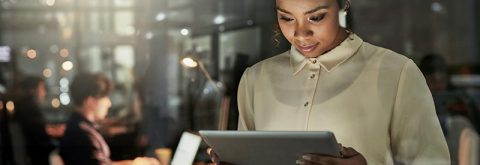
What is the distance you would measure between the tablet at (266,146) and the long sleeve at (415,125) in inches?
11.1

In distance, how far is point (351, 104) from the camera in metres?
2.48

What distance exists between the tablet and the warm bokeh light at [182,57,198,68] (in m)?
0.63

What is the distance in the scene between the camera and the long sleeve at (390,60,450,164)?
94.5 inches

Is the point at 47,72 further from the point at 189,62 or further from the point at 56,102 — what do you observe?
the point at 189,62

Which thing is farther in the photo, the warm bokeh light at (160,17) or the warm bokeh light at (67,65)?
the warm bokeh light at (67,65)

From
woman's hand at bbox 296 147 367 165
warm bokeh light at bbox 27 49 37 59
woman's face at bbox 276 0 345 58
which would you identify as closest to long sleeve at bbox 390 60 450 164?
woman's hand at bbox 296 147 367 165

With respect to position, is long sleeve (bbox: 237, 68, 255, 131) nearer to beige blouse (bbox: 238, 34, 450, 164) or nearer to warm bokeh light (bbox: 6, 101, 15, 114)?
beige blouse (bbox: 238, 34, 450, 164)

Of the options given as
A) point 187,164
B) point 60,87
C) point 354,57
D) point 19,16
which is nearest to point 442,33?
point 354,57

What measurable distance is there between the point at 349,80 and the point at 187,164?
33.4 inches

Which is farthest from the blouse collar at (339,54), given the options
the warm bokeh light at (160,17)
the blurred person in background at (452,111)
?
the warm bokeh light at (160,17)

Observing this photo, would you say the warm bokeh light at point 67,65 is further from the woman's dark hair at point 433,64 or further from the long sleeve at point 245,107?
the woman's dark hair at point 433,64

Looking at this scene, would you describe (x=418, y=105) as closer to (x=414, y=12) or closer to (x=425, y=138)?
(x=425, y=138)

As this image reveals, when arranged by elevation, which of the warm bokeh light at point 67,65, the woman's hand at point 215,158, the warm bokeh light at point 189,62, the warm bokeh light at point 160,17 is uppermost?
the warm bokeh light at point 160,17

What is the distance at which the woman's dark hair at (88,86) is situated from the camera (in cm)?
352
